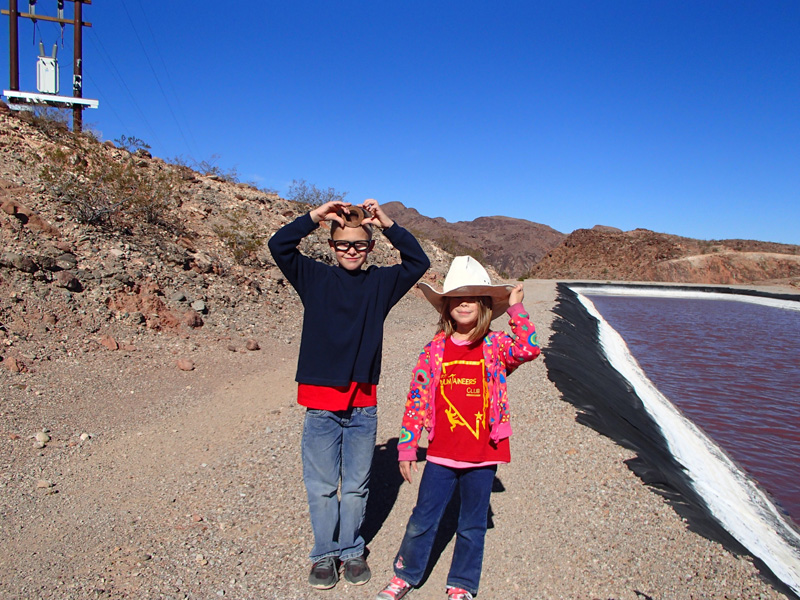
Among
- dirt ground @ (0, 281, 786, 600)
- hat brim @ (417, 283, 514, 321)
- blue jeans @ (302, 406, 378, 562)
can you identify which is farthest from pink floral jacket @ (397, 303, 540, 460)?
dirt ground @ (0, 281, 786, 600)

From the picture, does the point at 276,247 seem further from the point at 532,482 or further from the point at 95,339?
the point at 95,339

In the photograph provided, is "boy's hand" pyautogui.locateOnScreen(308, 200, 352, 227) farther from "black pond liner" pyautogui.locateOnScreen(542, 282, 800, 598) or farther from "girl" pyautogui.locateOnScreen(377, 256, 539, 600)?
"black pond liner" pyautogui.locateOnScreen(542, 282, 800, 598)

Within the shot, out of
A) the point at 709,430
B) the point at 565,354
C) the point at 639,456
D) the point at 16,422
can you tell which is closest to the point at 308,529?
the point at 639,456

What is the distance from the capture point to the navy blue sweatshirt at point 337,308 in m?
2.71

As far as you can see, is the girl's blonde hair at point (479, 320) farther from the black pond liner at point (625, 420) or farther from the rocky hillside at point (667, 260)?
the rocky hillside at point (667, 260)

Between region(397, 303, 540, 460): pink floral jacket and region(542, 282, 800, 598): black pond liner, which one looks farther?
region(542, 282, 800, 598): black pond liner

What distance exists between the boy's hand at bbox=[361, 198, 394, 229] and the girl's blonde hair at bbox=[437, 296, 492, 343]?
496mm

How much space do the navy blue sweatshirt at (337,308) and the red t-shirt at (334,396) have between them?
0.05 m

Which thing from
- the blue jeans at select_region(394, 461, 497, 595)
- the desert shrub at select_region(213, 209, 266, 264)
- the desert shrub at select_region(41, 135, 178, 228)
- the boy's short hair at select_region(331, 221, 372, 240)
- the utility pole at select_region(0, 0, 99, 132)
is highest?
the utility pole at select_region(0, 0, 99, 132)

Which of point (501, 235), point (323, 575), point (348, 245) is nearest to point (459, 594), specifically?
point (323, 575)

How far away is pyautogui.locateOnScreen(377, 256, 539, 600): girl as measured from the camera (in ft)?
8.54

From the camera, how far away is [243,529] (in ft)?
10.6

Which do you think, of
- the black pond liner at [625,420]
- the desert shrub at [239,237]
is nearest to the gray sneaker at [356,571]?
the black pond liner at [625,420]

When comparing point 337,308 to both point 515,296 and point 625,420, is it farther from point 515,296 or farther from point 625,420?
point 625,420
